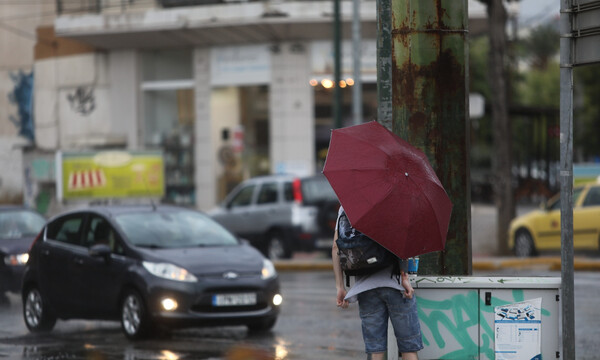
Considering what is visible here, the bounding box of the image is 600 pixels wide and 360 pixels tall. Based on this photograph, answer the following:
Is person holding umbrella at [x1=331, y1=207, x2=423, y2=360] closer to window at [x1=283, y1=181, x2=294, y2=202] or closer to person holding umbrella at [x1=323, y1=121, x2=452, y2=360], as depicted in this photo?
person holding umbrella at [x1=323, y1=121, x2=452, y2=360]

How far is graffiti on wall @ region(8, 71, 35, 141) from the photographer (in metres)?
40.0

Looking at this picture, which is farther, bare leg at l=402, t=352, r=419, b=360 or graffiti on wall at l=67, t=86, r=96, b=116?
graffiti on wall at l=67, t=86, r=96, b=116

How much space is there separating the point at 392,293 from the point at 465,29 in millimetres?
2354

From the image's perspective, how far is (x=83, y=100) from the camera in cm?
3791

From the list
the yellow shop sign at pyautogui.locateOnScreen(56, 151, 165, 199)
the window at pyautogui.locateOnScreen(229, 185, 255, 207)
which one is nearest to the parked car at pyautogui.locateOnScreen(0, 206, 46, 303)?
the window at pyautogui.locateOnScreen(229, 185, 255, 207)

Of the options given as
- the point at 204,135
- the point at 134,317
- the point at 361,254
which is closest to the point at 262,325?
the point at 134,317

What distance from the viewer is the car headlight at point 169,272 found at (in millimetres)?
11406

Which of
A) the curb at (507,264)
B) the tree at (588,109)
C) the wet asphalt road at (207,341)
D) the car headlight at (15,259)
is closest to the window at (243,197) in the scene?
the curb at (507,264)

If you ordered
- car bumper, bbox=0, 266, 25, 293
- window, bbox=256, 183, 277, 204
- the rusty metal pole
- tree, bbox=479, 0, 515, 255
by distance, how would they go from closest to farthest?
1. the rusty metal pole
2. car bumper, bbox=0, 266, 25, 293
3. tree, bbox=479, 0, 515, 255
4. window, bbox=256, 183, 277, 204

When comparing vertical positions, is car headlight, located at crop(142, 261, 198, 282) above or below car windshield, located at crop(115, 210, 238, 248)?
below

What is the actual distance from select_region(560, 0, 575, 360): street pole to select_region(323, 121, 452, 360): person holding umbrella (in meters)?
0.70

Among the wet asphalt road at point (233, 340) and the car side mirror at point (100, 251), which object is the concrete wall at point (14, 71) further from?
the car side mirror at point (100, 251)

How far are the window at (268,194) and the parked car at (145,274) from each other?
10115 millimetres

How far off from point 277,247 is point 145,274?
11.7 metres
